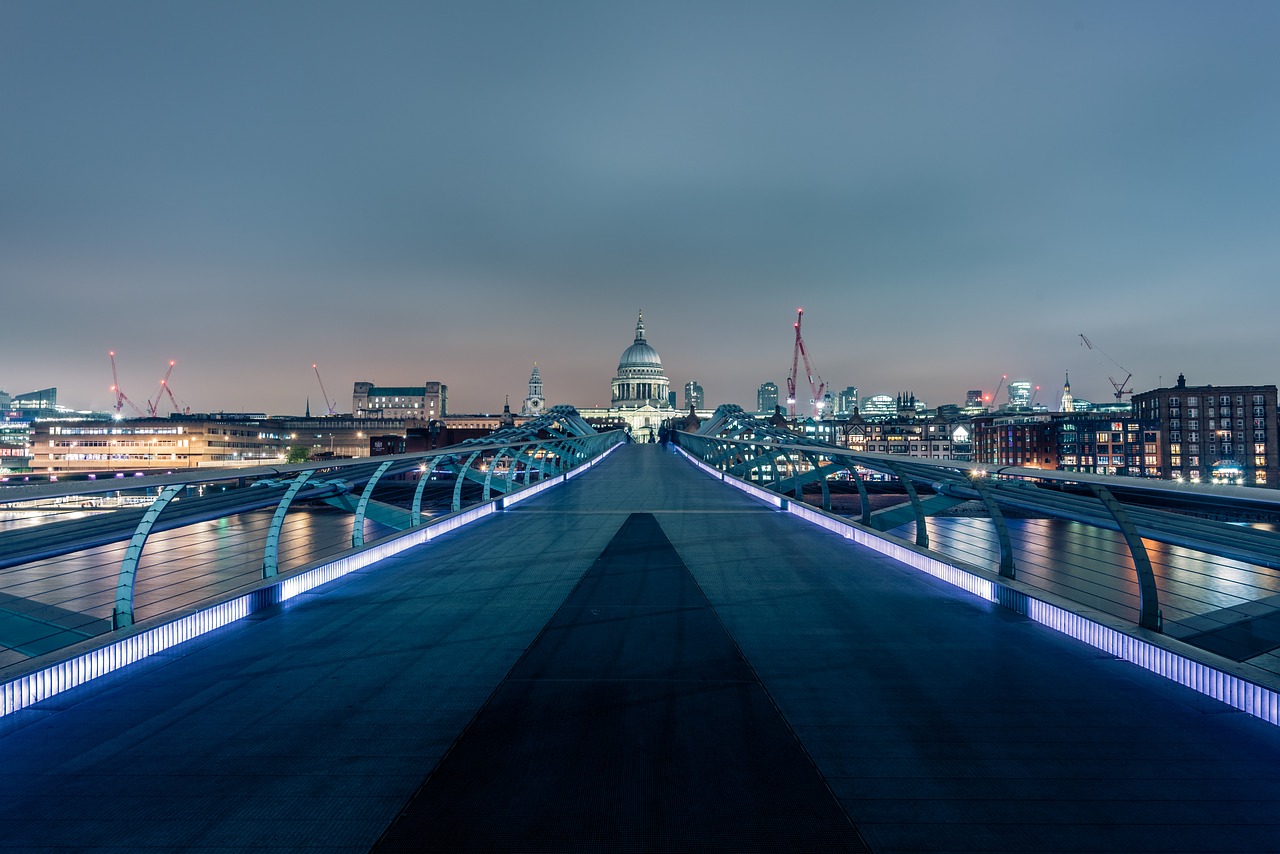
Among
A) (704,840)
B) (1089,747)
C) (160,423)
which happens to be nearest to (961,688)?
(1089,747)

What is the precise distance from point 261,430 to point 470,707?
164 meters

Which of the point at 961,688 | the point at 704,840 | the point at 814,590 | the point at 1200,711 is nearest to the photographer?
the point at 704,840

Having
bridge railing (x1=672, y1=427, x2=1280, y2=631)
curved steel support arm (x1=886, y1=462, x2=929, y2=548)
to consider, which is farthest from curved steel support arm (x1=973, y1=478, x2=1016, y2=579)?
curved steel support arm (x1=886, y1=462, x2=929, y2=548)

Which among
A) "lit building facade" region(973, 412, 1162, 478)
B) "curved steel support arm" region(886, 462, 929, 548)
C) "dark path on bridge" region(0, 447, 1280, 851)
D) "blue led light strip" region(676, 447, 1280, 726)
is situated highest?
"curved steel support arm" region(886, 462, 929, 548)

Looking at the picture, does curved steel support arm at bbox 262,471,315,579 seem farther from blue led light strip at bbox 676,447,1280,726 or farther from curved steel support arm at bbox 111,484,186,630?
blue led light strip at bbox 676,447,1280,726

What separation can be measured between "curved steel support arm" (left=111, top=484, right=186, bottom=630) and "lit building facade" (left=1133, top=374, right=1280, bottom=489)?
149 m

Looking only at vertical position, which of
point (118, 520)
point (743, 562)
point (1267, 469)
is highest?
point (118, 520)

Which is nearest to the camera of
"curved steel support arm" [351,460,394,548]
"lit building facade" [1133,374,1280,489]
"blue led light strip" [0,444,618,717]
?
"blue led light strip" [0,444,618,717]

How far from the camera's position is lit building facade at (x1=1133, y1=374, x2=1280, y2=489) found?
379 feet

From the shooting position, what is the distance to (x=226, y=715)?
438cm

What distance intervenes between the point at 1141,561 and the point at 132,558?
836cm

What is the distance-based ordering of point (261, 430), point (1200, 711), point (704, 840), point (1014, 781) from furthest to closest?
1. point (261, 430)
2. point (1200, 711)
3. point (1014, 781)
4. point (704, 840)

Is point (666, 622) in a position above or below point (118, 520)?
below

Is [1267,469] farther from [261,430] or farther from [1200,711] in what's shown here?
[261,430]
